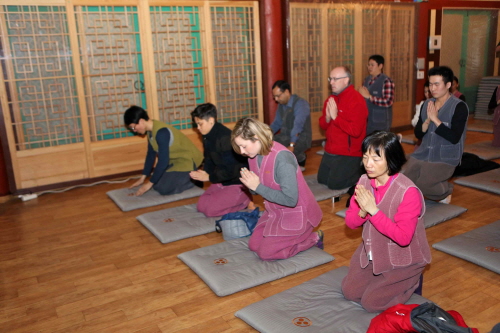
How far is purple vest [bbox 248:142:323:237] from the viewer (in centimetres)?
276

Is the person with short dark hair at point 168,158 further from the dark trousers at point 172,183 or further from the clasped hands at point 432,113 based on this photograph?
the clasped hands at point 432,113

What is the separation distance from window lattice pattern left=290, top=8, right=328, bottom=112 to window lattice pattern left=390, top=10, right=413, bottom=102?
4.64ft

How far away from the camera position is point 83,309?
2576mm

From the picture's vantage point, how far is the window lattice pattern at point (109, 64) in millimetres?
5016

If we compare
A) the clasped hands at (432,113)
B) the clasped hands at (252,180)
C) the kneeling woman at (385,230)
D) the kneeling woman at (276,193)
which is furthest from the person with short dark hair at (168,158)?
the kneeling woman at (385,230)

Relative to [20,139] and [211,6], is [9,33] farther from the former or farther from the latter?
[211,6]

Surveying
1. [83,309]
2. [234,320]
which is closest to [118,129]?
[83,309]

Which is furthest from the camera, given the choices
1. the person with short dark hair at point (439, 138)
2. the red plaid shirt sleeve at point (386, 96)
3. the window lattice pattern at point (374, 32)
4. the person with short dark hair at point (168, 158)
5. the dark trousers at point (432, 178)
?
the window lattice pattern at point (374, 32)

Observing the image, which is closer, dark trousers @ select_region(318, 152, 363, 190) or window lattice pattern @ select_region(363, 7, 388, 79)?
dark trousers @ select_region(318, 152, 363, 190)

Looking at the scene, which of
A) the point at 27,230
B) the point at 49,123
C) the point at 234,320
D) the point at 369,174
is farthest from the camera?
the point at 49,123

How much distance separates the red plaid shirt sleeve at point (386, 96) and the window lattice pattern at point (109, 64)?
281 cm

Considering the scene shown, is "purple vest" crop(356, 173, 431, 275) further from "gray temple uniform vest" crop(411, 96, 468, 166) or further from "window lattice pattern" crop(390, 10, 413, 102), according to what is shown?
"window lattice pattern" crop(390, 10, 413, 102)

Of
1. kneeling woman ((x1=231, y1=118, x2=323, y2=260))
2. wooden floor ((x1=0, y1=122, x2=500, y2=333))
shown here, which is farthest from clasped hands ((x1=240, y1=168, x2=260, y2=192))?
wooden floor ((x1=0, y1=122, x2=500, y2=333))

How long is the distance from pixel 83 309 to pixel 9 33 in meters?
3.36
